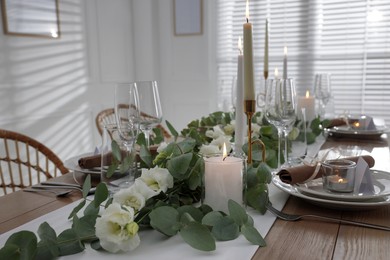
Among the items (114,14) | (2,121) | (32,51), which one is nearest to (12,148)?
(2,121)

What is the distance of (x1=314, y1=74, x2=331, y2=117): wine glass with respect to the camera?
5.72ft

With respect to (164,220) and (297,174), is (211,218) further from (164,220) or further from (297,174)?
(297,174)

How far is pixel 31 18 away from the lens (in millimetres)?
2434

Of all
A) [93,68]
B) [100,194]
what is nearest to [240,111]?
[100,194]

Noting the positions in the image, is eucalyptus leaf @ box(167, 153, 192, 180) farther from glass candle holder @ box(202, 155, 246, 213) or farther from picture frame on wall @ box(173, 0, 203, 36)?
picture frame on wall @ box(173, 0, 203, 36)

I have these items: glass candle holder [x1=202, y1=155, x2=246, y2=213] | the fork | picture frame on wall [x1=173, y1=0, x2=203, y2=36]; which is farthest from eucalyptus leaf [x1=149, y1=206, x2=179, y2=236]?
picture frame on wall [x1=173, y1=0, x2=203, y2=36]

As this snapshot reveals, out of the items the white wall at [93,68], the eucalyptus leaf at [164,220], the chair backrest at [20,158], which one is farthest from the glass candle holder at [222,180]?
the white wall at [93,68]

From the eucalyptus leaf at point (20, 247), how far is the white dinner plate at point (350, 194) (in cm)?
50

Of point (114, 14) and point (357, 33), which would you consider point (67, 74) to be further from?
point (357, 33)

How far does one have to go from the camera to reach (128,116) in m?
0.94

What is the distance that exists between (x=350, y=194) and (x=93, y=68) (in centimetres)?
259

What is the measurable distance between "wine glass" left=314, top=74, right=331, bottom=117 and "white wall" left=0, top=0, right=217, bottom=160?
63.8 inches

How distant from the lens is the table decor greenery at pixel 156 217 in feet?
1.73

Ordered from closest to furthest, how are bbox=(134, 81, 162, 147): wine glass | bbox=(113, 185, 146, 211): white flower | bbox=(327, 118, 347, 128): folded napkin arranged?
bbox=(113, 185, 146, 211): white flower
bbox=(134, 81, 162, 147): wine glass
bbox=(327, 118, 347, 128): folded napkin
